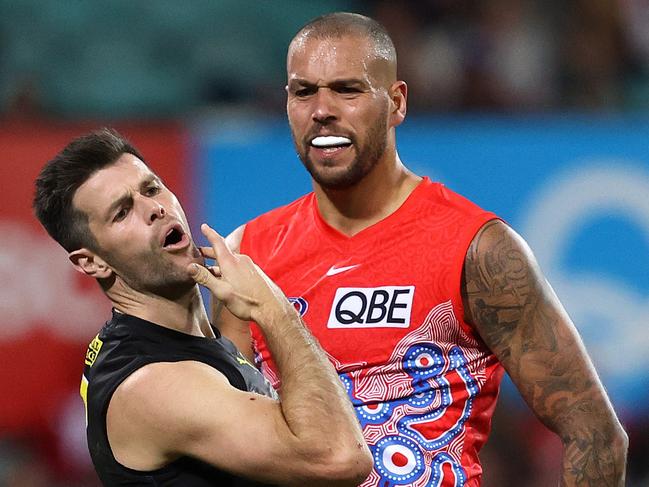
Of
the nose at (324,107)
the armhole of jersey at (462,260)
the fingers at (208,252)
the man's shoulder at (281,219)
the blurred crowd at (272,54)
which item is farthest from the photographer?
the blurred crowd at (272,54)

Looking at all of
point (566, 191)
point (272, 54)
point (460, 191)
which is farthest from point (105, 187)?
point (272, 54)

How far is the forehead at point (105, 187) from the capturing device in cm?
400

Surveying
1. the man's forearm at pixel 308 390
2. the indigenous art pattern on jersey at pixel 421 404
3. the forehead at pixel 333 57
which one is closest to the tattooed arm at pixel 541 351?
the indigenous art pattern on jersey at pixel 421 404

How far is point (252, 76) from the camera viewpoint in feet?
30.8

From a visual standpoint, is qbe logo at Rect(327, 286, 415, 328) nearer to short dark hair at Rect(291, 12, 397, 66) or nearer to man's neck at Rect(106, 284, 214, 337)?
man's neck at Rect(106, 284, 214, 337)

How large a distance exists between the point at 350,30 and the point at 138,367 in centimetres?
141

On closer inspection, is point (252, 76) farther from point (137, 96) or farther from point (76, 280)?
point (76, 280)

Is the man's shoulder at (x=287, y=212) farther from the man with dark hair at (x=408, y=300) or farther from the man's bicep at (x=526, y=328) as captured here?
the man's bicep at (x=526, y=328)

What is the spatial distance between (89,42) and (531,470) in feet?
15.2

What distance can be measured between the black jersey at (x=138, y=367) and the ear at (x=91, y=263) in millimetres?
143

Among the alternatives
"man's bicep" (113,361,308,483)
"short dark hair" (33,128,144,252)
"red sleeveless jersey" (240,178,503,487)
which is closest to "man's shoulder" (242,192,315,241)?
"red sleeveless jersey" (240,178,503,487)

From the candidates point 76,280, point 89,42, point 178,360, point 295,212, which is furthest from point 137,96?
point 178,360

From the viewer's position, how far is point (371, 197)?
14.5ft

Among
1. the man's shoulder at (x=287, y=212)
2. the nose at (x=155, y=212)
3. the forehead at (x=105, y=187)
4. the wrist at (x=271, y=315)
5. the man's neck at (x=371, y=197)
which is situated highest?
the man's shoulder at (x=287, y=212)
